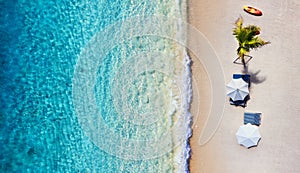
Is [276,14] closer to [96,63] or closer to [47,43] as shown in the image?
[96,63]

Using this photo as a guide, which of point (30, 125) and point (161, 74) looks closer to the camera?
point (30, 125)

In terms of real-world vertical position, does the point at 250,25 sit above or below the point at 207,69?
above

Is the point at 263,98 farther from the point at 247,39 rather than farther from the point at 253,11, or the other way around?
the point at 253,11

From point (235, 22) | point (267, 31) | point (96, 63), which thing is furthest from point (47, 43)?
point (267, 31)

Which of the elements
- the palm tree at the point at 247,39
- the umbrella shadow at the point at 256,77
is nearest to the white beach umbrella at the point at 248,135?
the umbrella shadow at the point at 256,77

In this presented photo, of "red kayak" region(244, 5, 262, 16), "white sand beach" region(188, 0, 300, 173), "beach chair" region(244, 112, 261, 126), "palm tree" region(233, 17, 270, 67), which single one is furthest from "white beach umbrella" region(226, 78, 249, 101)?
"red kayak" region(244, 5, 262, 16)
